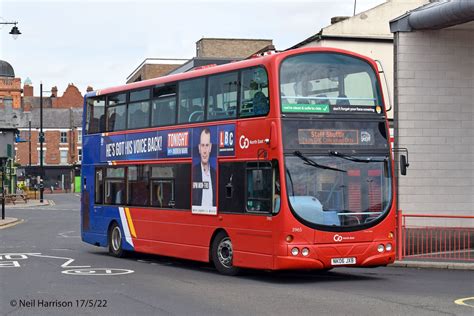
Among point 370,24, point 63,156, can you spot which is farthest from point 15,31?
point 63,156

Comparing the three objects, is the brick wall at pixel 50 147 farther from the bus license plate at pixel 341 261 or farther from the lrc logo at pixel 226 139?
the bus license plate at pixel 341 261

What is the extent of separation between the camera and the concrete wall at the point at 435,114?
22.4 metres

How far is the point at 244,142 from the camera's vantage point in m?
16.5

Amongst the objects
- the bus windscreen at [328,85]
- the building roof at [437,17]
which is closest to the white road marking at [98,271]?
the bus windscreen at [328,85]

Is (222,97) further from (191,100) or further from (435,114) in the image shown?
(435,114)

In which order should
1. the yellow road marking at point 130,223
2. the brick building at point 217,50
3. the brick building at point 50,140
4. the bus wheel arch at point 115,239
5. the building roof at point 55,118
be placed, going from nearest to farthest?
the yellow road marking at point 130,223, the bus wheel arch at point 115,239, the brick building at point 217,50, the brick building at point 50,140, the building roof at point 55,118

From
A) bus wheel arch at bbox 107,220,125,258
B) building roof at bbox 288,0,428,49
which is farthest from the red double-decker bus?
building roof at bbox 288,0,428,49

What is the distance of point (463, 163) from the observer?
74.5ft

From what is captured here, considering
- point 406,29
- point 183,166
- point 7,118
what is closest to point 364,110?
point 183,166

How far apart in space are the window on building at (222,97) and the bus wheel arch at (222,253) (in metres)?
2.36

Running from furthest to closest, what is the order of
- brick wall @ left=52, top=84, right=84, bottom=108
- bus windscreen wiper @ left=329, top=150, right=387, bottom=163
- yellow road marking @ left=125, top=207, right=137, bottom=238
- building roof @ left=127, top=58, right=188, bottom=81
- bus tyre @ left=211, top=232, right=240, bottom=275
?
brick wall @ left=52, top=84, right=84, bottom=108 < building roof @ left=127, top=58, right=188, bottom=81 < yellow road marking @ left=125, top=207, right=137, bottom=238 < bus tyre @ left=211, top=232, right=240, bottom=275 < bus windscreen wiper @ left=329, top=150, right=387, bottom=163

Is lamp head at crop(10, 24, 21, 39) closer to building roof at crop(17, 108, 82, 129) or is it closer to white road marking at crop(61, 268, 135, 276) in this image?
white road marking at crop(61, 268, 135, 276)

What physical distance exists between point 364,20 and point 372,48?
8.29ft

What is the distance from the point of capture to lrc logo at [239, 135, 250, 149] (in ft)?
53.8
